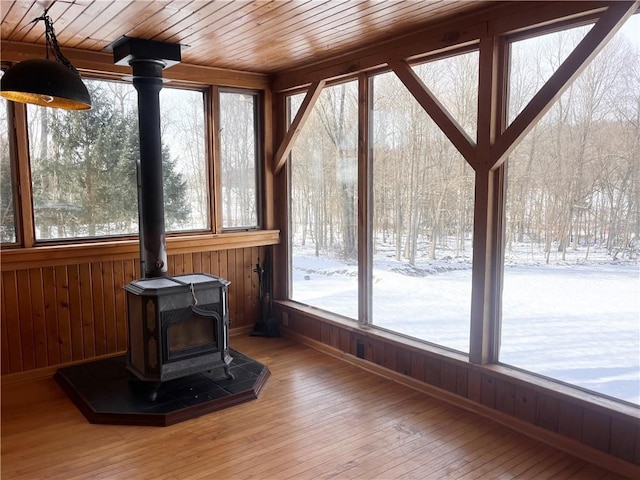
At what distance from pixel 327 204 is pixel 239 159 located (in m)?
1.11

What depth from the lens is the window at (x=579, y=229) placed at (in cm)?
269

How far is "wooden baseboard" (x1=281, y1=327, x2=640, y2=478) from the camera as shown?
271 centimetres

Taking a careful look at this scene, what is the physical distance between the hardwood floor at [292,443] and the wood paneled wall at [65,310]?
33cm

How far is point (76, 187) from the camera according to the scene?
166 inches

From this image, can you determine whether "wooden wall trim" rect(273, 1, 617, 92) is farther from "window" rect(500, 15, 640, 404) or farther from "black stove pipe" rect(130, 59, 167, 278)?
"black stove pipe" rect(130, 59, 167, 278)

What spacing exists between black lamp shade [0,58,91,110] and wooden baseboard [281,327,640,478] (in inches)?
114

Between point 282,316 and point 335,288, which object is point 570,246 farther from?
point 282,316

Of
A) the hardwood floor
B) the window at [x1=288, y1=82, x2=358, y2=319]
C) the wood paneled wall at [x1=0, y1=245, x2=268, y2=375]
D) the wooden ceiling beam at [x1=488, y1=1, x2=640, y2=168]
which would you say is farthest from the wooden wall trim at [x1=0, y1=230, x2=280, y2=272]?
the wooden ceiling beam at [x1=488, y1=1, x2=640, y2=168]

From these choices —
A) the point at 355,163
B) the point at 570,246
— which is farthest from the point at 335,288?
the point at 570,246

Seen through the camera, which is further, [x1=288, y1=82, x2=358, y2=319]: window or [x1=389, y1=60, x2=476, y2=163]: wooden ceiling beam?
[x1=288, y1=82, x2=358, y2=319]: window

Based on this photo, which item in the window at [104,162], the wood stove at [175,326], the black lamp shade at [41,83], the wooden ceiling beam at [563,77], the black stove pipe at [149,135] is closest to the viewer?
the black lamp shade at [41,83]

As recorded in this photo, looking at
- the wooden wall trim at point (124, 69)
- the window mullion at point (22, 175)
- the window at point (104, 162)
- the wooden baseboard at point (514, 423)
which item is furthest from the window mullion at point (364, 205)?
the window mullion at point (22, 175)

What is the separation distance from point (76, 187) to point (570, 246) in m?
3.79

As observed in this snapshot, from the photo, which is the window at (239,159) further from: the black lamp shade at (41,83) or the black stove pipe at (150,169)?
the black lamp shade at (41,83)
